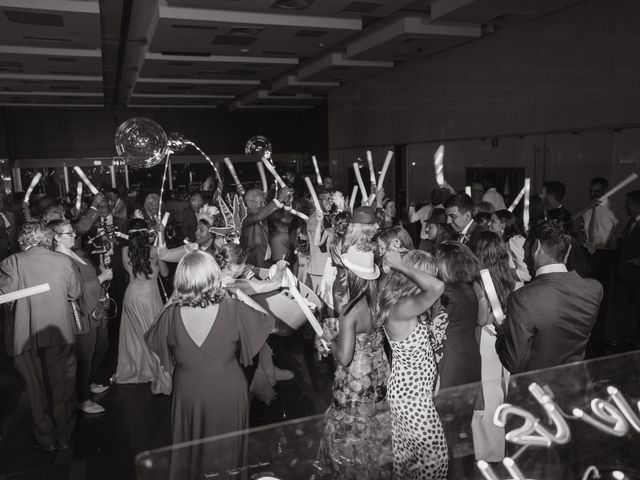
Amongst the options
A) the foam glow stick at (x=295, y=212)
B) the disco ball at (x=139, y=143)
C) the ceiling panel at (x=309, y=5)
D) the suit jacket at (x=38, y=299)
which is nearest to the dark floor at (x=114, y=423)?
the suit jacket at (x=38, y=299)

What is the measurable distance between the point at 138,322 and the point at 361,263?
8.28 ft

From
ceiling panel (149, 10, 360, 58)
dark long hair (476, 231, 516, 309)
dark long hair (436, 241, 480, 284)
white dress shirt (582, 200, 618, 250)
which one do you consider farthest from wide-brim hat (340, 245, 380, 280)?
ceiling panel (149, 10, 360, 58)

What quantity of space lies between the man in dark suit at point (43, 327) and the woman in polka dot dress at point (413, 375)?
2.13m

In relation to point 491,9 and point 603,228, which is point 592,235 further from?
point 491,9

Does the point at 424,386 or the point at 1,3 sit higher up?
the point at 1,3

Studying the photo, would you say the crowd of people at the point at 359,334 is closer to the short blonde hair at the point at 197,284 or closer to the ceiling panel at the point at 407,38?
the short blonde hair at the point at 197,284

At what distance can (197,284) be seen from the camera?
→ 8.32 feet

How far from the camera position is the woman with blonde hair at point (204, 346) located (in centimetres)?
255

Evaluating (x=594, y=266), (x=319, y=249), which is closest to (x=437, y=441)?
(x=319, y=249)

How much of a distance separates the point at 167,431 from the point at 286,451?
1.89 m

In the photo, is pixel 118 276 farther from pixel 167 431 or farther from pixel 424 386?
pixel 424 386

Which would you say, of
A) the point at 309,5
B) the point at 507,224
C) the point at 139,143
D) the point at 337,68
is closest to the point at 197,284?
the point at 507,224

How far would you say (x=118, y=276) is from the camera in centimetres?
604

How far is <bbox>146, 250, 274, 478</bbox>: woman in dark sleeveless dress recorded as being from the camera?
2.55m
